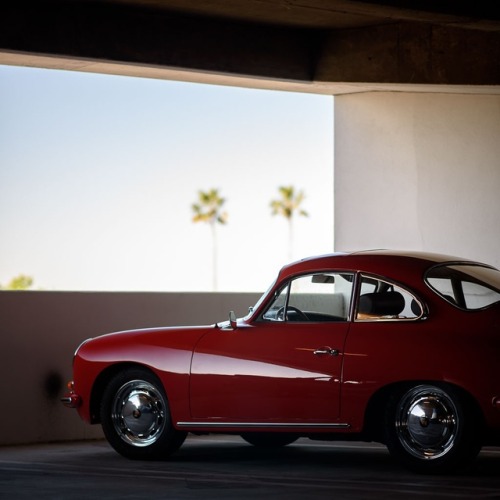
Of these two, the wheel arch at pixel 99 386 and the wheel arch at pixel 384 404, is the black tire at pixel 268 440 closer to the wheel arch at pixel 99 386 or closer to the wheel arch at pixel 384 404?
the wheel arch at pixel 99 386

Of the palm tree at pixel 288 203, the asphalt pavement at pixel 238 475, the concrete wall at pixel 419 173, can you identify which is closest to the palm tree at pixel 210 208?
the palm tree at pixel 288 203

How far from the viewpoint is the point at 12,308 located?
1291 centimetres

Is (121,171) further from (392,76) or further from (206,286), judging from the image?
(392,76)

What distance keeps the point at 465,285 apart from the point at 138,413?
2959mm

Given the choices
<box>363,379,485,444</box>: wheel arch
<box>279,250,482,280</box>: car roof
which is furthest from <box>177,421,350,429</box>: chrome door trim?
<box>279,250,482,280</box>: car roof

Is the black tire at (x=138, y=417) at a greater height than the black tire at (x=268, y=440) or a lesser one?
greater

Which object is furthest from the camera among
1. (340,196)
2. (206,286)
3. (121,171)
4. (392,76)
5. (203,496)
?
(206,286)

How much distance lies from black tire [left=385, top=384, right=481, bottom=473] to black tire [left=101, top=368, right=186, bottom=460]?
2.05 meters

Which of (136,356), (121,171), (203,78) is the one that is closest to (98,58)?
(203,78)

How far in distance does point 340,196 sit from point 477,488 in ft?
26.3

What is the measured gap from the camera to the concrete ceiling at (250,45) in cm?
1307

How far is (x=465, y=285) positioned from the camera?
9836 millimetres

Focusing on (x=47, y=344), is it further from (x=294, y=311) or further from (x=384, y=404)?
(x=384, y=404)

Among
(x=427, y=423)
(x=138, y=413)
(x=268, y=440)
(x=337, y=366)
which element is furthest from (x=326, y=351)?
(x=268, y=440)
